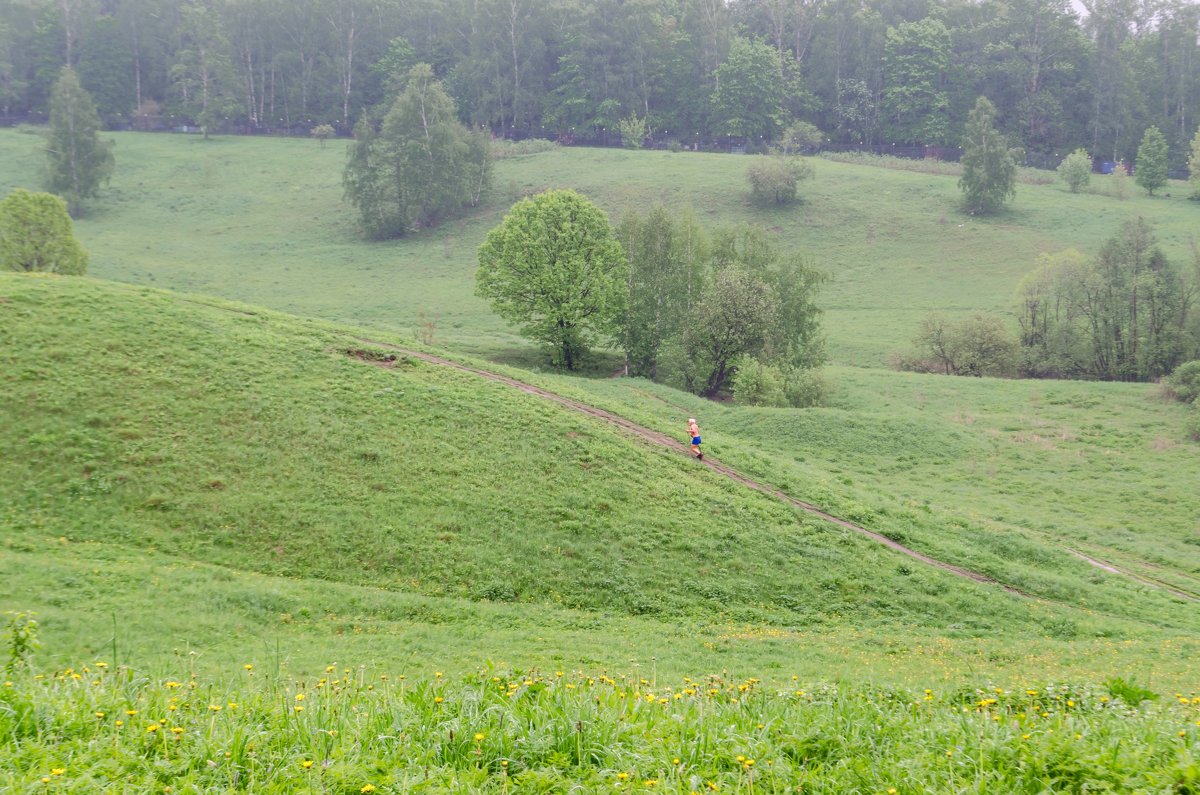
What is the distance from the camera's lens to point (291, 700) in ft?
28.8

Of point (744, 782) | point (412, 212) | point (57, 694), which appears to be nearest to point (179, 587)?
point (57, 694)

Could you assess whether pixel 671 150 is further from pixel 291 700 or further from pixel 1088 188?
pixel 291 700

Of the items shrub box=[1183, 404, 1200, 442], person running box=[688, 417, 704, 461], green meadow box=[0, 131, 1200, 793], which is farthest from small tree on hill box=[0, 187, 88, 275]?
shrub box=[1183, 404, 1200, 442]

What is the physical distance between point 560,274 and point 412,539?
33.8m

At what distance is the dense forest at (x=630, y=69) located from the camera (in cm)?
12338

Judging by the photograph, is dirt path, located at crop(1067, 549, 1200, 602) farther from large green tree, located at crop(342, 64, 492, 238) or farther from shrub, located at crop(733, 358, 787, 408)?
large green tree, located at crop(342, 64, 492, 238)

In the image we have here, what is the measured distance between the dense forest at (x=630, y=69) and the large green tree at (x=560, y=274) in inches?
2927

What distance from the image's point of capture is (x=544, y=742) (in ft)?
24.9

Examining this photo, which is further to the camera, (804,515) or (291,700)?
(804,515)

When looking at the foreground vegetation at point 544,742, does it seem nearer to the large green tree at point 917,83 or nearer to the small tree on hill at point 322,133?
the small tree on hill at point 322,133

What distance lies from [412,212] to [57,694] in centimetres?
9568

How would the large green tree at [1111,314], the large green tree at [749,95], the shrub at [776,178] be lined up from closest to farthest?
the large green tree at [1111,314] < the shrub at [776,178] < the large green tree at [749,95]

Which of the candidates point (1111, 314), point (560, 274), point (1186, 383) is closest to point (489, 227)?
point (560, 274)

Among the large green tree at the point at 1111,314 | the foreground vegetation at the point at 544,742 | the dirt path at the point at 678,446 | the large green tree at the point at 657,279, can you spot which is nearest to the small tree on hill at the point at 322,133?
the large green tree at the point at 657,279
